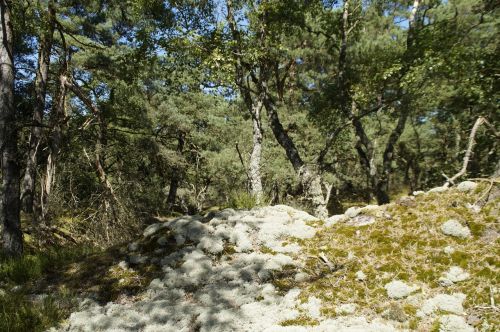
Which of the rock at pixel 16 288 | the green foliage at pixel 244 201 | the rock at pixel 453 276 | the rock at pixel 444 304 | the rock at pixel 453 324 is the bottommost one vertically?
the rock at pixel 453 324

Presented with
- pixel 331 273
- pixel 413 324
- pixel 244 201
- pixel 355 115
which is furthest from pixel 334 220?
pixel 355 115

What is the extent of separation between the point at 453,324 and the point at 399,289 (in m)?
0.52

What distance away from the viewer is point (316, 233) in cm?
403

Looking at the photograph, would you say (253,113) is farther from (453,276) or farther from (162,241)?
(453,276)

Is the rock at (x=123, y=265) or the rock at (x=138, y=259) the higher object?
the rock at (x=138, y=259)

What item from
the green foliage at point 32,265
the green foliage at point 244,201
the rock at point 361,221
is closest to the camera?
the rock at point 361,221

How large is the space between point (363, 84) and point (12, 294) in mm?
10751

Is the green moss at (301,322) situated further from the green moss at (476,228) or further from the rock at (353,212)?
the green moss at (476,228)

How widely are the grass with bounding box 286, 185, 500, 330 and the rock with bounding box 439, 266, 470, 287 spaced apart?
39 millimetres

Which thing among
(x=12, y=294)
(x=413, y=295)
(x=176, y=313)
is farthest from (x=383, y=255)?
(x=12, y=294)

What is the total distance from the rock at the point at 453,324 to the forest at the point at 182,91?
5.04 feet

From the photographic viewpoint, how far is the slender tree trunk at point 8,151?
15.5 ft

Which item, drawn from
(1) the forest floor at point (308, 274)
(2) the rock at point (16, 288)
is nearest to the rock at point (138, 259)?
(1) the forest floor at point (308, 274)

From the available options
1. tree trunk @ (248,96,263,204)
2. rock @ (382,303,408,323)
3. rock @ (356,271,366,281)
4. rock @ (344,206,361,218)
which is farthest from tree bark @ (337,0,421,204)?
rock @ (382,303,408,323)
